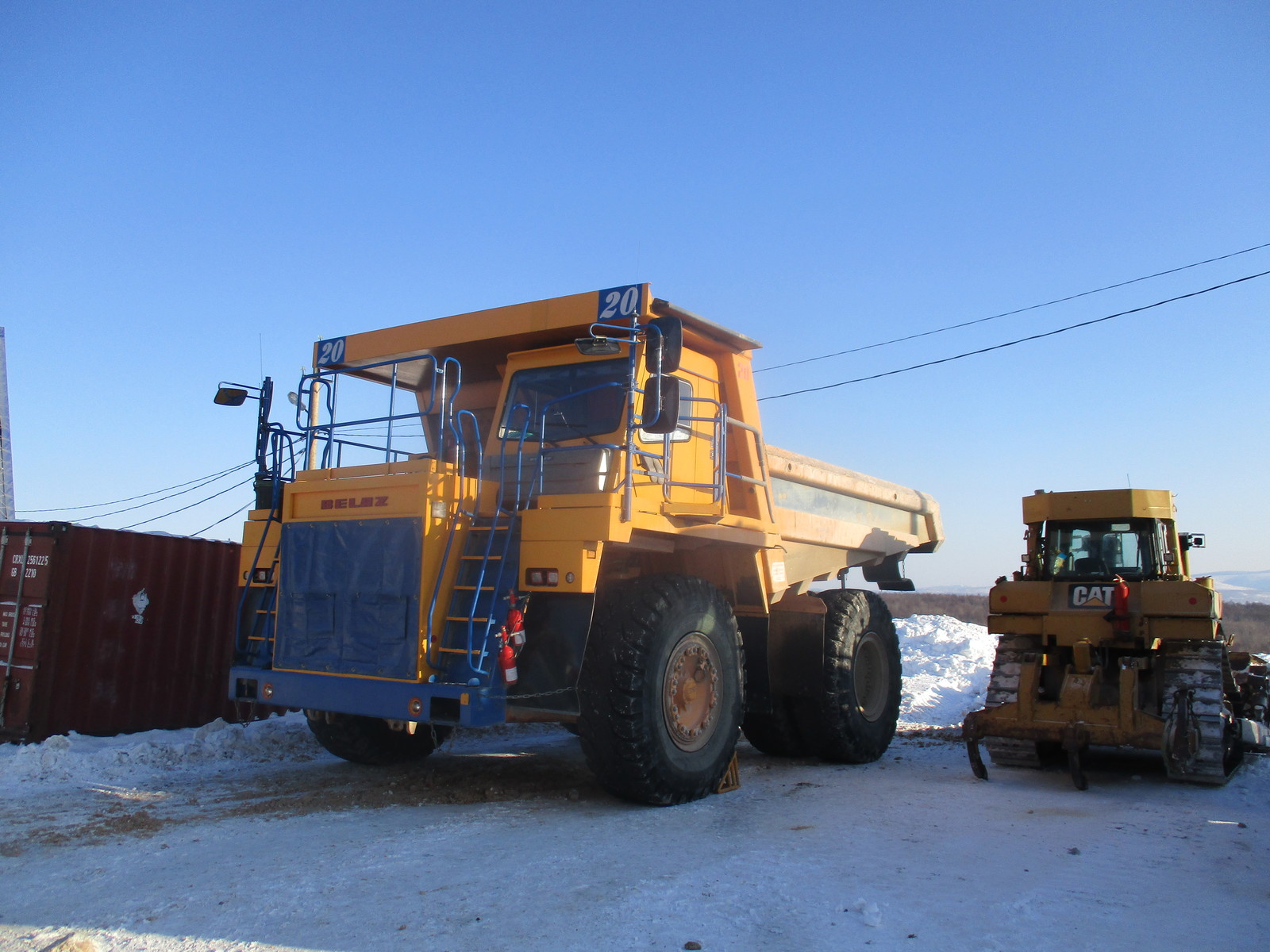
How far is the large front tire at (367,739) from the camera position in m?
7.66

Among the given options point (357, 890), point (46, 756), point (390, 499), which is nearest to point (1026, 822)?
point (357, 890)

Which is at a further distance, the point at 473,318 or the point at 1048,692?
the point at 1048,692

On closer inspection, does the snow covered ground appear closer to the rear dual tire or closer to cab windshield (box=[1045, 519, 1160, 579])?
the rear dual tire

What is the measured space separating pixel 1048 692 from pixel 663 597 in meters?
4.63

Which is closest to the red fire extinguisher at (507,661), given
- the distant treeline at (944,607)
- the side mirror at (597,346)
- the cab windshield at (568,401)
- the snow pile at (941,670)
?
the cab windshield at (568,401)

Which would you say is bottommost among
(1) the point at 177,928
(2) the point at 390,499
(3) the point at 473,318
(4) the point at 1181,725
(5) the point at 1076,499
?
(1) the point at 177,928

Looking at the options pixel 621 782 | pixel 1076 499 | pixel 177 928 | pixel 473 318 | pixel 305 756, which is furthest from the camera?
pixel 1076 499

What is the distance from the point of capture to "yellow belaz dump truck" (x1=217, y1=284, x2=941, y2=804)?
6039 millimetres

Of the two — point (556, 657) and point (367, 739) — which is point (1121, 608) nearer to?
point (556, 657)

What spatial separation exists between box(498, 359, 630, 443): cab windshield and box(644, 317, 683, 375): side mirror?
26.2 inches

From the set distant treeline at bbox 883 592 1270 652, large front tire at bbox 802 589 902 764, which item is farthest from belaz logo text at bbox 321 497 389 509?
distant treeline at bbox 883 592 1270 652

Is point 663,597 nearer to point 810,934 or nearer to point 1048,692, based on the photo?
point 810,934

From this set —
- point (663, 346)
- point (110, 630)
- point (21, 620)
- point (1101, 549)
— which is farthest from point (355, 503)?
point (1101, 549)

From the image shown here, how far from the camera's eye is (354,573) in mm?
6402
